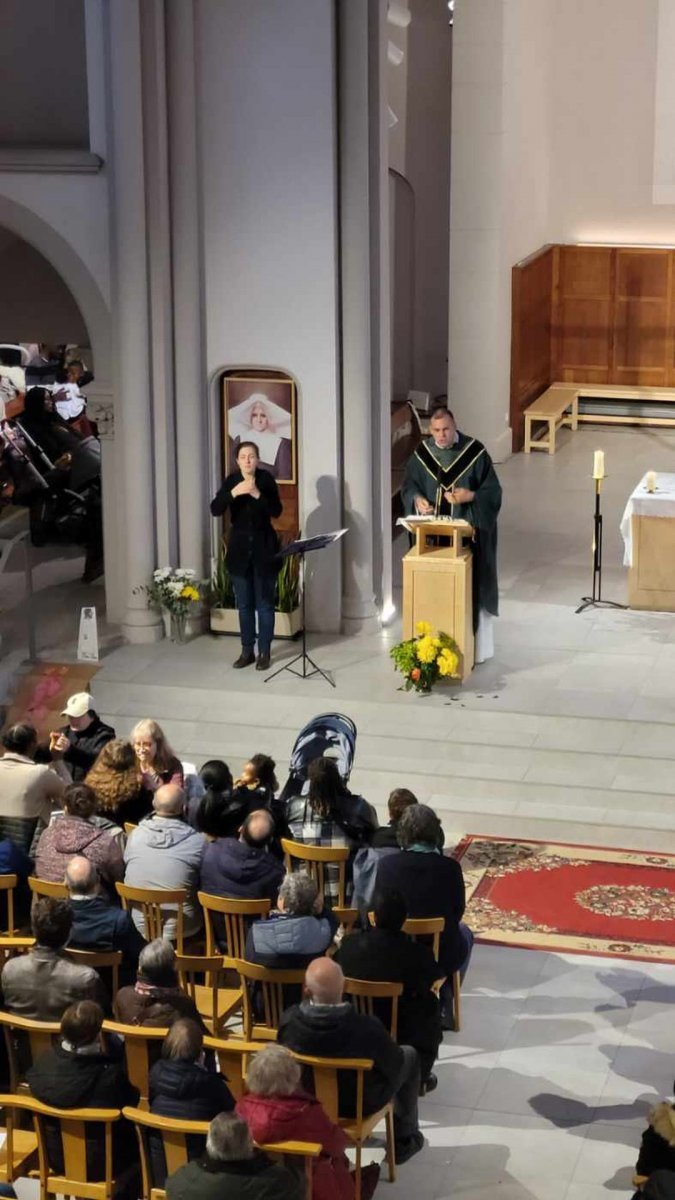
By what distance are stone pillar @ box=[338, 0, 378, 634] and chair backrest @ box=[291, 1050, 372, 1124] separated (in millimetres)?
7378

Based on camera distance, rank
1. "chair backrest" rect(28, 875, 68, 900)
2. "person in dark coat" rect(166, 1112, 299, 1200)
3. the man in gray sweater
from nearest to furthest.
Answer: "person in dark coat" rect(166, 1112, 299, 1200), "chair backrest" rect(28, 875, 68, 900), the man in gray sweater

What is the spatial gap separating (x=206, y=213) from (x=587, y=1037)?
7.23 m

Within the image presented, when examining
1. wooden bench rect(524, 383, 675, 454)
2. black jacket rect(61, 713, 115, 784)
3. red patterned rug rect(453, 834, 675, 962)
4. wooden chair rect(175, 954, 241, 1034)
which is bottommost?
red patterned rug rect(453, 834, 675, 962)

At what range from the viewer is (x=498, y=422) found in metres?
19.7

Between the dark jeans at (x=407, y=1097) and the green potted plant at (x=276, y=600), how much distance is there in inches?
261

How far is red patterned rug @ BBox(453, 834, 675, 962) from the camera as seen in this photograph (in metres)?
10.3

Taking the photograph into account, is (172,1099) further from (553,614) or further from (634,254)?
(634,254)

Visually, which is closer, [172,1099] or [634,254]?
[172,1099]

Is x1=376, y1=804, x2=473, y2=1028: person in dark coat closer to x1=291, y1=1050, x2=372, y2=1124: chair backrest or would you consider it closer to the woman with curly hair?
x1=291, y1=1050, x2=372, y2=1124: chair backrest

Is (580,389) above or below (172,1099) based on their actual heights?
above

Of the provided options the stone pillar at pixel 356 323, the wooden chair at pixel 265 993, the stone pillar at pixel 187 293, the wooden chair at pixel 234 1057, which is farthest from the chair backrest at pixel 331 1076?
the stone pillar at pixel 187 293

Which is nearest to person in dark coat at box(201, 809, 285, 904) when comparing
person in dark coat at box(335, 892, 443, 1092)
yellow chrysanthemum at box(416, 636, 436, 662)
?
person in dark coat at box(335, 892, 443, 1092)

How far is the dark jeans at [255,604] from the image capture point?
13.7 m

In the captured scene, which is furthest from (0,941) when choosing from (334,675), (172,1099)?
(334,675)
